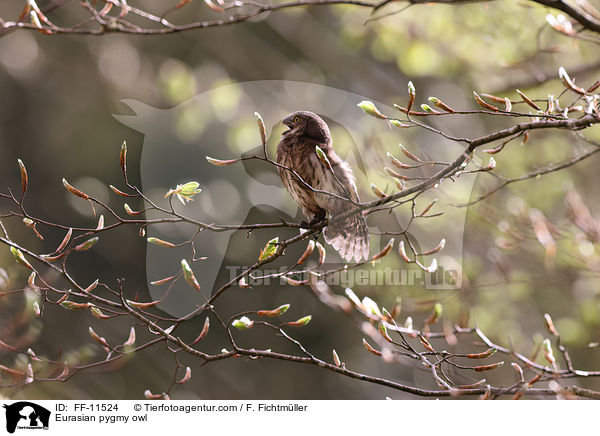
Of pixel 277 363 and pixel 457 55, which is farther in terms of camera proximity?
pixel 277 363

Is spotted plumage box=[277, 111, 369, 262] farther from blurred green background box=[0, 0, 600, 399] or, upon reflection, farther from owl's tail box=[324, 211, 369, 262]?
blurred green background box=[0, 0, 600, 399]

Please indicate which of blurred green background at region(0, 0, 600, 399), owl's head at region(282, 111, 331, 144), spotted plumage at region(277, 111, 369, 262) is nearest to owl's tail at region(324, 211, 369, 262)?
spotted plumage at region(277, 111, 369, 262)

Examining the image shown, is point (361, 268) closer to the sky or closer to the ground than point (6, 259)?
closer to the ground

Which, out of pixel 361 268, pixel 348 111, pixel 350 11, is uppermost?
pixel 350 11

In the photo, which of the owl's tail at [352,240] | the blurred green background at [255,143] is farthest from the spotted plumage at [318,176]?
the blurred green background at [255,143]

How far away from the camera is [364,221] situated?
202cm

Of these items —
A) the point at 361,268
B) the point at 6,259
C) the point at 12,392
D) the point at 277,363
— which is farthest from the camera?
the point at 277,363

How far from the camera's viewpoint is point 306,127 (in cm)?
208

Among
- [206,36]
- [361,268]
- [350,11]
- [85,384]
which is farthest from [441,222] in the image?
[85,384]

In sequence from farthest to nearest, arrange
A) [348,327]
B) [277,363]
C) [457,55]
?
[277,363], [348,327], [457,55]

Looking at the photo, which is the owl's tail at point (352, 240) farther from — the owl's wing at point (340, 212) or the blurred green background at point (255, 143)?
the blurred green background at point (255, 143)

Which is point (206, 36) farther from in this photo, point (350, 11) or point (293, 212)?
point (293, 212)

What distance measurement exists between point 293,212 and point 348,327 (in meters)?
1.27

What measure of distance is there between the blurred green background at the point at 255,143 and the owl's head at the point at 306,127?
110 cm
